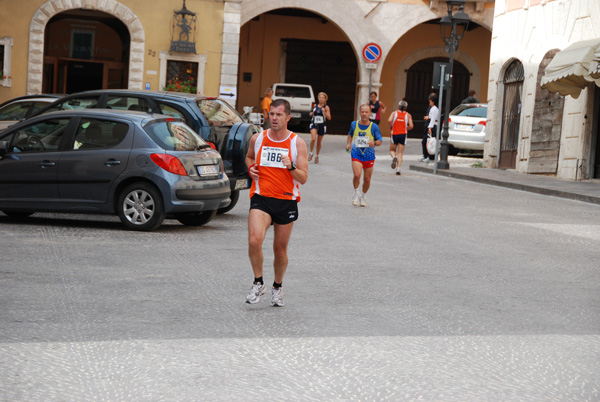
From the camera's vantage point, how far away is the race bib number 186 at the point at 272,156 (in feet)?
24.7

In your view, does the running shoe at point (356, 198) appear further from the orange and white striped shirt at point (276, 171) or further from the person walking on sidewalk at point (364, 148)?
the orange and white striped shirt at point (276, 171)

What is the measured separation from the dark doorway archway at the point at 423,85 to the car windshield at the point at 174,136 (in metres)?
31.7

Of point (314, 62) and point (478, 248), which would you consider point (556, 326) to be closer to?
point (478, 248)

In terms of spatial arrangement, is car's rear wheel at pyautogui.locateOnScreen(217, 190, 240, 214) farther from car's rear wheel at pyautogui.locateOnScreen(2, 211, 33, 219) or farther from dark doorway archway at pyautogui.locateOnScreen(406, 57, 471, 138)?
dark doorway archway at pyautogui.locateOnScreen(406, 57, 471, 138)

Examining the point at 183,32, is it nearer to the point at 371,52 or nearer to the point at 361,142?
the point at 371,52

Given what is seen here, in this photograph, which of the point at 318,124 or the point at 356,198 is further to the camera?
the point at 318,124

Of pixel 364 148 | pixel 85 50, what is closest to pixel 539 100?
pixel 364 148

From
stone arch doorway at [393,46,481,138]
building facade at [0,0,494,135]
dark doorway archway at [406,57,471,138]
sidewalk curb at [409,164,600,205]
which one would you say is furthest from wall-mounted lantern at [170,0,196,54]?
dark doorway archway at [406,57,471,138]

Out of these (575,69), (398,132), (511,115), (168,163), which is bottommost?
(168,163)

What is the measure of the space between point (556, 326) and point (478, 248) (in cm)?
439

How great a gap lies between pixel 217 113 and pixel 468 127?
18.2m

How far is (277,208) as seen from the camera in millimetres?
7527

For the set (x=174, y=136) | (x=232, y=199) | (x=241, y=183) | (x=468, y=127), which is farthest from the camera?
(x=468, y=127)

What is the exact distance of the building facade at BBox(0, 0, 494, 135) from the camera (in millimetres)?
33031
